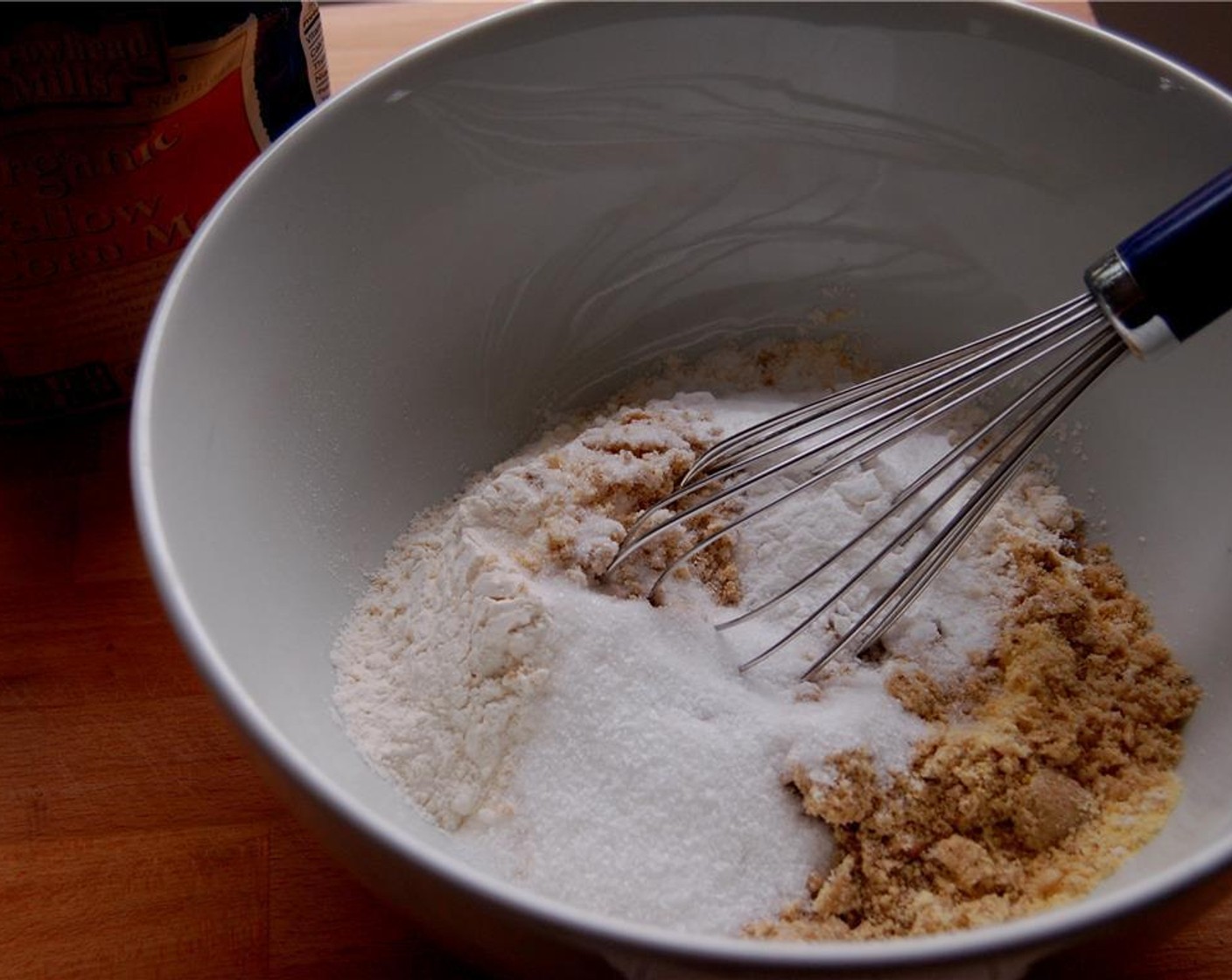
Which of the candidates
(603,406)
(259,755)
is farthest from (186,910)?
(603,406)

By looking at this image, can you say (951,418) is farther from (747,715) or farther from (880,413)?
(747,715)

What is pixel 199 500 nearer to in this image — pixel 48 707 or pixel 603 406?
pixel 48 707

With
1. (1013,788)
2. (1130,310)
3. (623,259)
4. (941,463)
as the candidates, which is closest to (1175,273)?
(1130,310)

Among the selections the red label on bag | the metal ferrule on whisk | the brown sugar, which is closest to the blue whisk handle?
the metal ferrule on whisk

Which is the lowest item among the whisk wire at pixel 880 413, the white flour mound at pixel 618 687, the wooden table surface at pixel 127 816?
the wooden table surface at pixel 127 816

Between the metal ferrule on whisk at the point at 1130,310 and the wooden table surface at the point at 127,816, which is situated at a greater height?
the metal ferrule on whisk at the point at 1130,310

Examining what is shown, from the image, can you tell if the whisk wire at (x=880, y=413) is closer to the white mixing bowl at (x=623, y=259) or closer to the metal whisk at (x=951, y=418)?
the metal whisk at (x=951, y=418)

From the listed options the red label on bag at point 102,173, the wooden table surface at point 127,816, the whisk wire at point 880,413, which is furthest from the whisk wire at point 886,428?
the red label on bag at point 102,173
